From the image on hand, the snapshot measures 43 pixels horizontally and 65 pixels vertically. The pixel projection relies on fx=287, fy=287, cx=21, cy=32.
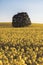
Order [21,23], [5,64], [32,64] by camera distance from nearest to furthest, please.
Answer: [5,64]
[32,64]
[21,23]

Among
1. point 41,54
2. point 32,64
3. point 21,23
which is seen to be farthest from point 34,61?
point 21,23

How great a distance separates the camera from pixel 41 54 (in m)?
12.6

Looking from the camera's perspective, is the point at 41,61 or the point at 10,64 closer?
the point at 10,64

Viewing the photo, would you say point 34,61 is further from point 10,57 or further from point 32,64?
point 10,57

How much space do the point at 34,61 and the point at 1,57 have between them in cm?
124

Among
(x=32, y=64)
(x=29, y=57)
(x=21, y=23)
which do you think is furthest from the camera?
(x=21, y=23)

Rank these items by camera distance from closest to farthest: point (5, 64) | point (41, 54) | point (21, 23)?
point (5, 64) → point (41, 54) → point (21, 23)

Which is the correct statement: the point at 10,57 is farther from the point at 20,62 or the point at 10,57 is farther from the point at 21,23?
the point at 21,23

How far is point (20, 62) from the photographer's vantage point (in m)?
10.0

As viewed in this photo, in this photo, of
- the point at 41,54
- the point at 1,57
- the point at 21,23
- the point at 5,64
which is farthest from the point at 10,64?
the point at 21,23

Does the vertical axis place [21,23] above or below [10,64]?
below

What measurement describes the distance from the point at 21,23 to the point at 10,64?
153 feet

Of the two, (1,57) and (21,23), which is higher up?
(1,57)

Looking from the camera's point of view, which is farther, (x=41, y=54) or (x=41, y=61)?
(x=41, y=54)
